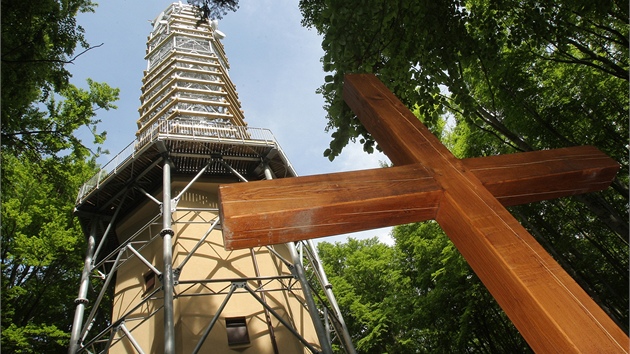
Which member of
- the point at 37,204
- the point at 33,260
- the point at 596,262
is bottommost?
the point at 596,262

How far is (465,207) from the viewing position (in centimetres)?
187

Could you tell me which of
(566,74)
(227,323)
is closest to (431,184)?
(227,323)

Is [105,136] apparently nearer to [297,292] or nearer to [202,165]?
[202,165]

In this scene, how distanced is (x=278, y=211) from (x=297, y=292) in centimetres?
933

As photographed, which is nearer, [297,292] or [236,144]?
[297,292]

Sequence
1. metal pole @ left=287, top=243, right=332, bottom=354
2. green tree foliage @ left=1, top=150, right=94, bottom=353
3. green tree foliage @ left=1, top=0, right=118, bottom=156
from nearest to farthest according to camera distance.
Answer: green tree foliage @ left=1, top=0, right=118, bottom=156 → metal pole @ left=287, top=243, right=332, bottom=354 → green tree foliage @ left=1, top=150, right=94, bottom=353

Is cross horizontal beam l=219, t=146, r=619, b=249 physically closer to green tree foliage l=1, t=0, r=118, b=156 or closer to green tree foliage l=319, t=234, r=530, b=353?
green tree foliage l=1, t=0, r=118, b=156

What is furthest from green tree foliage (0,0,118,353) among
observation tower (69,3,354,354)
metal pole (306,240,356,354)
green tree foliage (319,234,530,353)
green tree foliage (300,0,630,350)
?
green tree foliage (319,234,530,353)

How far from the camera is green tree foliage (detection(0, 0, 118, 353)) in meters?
6.75

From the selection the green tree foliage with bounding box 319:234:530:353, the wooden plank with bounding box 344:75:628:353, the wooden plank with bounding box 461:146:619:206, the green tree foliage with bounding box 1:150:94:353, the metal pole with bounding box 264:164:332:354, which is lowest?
the wooden plank with bounding box 344:75:628:353

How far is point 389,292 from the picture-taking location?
727 inches

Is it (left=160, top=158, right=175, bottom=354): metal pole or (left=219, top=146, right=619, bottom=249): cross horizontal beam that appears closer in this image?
(left=219, top=146, right=619, bottom=249): cross horizontal beam

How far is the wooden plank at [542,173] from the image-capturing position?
2197 millimetres

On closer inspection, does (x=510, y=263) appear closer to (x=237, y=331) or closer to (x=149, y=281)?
(x=237, y=331)
